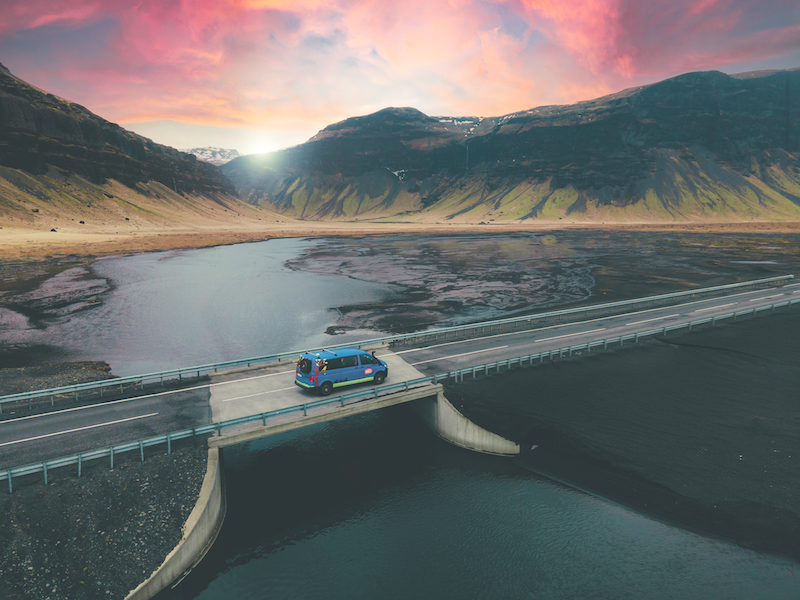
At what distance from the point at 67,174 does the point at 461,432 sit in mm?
192704

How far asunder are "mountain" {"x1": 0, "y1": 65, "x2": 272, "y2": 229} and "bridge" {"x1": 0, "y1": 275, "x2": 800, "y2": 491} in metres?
131

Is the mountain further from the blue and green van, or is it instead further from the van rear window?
the van rear window

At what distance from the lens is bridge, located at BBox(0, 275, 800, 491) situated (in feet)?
62.2

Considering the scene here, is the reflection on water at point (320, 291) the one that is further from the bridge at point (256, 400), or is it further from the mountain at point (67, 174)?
the mountain at point (67, 174)

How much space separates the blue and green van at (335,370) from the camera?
23.7 metres

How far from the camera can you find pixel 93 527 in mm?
15281

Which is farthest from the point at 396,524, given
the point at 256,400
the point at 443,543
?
the point at 256,400

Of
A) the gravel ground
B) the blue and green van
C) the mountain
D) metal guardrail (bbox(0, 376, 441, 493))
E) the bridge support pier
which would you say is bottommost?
the bridge support pier

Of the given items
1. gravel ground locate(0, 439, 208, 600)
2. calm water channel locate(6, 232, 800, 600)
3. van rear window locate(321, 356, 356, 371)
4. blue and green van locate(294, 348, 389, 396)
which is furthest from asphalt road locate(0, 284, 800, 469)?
calm water channel locate(6, 232, 800, 600)

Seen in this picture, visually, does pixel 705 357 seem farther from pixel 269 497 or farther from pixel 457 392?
pixel 269 497

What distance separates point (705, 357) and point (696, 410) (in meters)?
9.72

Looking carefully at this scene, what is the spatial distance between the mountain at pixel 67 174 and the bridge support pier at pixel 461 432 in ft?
467

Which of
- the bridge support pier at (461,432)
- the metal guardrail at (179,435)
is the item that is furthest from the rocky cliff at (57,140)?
the bridge support pier at (461,432)

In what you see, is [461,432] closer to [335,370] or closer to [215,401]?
[335,370]
